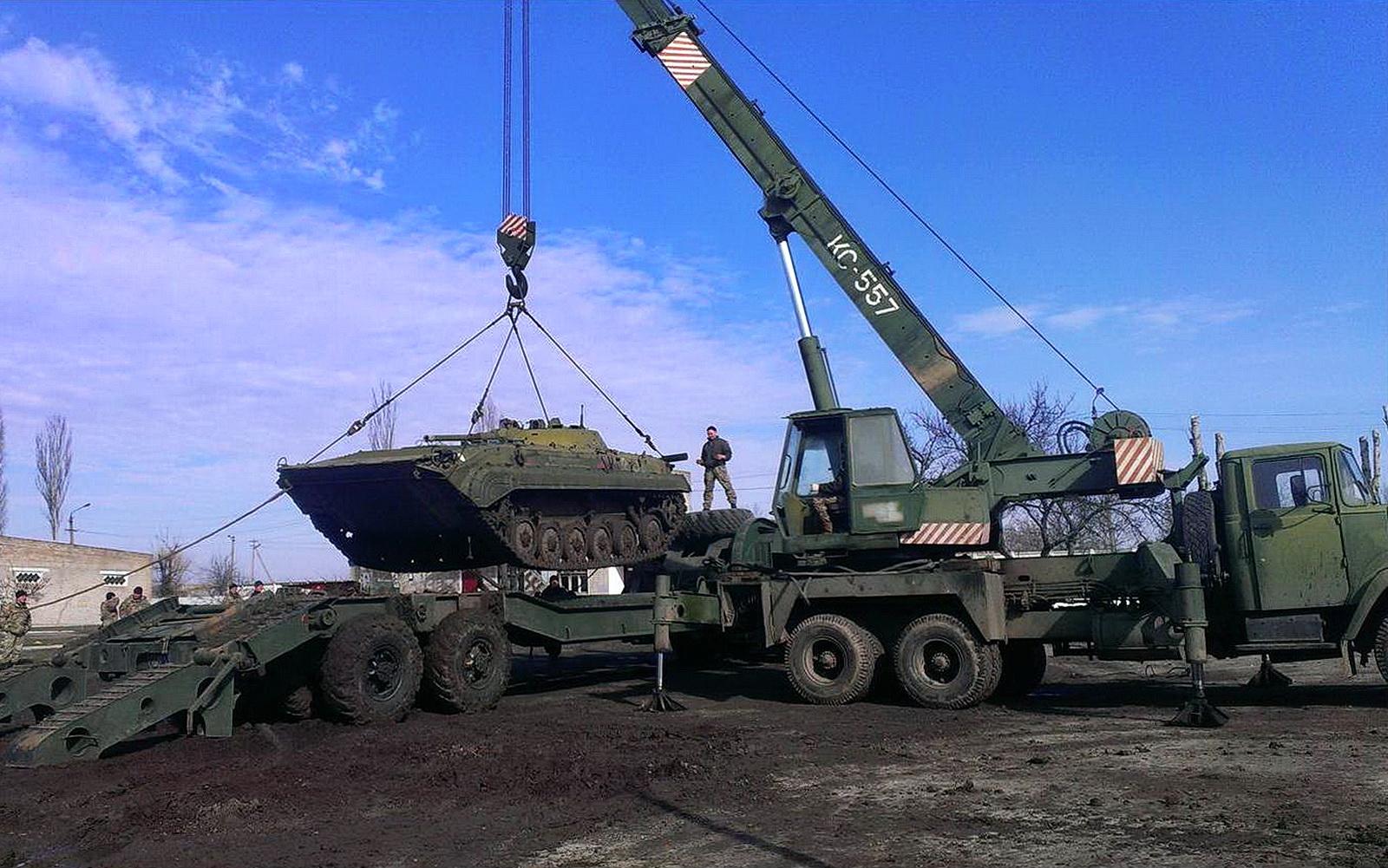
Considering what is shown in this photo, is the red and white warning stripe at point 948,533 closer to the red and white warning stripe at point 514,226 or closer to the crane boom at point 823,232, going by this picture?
the crane boom at point 823,232

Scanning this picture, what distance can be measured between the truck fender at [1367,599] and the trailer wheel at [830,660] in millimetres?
4508

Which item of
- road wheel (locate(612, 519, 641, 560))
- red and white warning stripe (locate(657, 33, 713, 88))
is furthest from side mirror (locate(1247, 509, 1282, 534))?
red and white warning stripe (locate(657, 33, 713, 88))

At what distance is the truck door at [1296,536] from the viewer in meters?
A: 10.7

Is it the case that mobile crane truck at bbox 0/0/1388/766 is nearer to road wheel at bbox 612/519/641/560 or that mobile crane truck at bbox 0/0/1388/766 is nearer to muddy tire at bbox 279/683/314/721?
muddy tire at bbox 279/683/314/721

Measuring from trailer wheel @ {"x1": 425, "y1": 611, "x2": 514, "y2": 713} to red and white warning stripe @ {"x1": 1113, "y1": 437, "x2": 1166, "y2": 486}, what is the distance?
704cm

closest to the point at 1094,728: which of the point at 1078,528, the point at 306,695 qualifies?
the point at 306,695

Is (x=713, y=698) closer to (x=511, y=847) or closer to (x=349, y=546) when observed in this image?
(x=349, y=546)

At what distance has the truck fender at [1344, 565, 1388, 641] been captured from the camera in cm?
1029

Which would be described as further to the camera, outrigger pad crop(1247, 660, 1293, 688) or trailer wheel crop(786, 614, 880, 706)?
outrigger pad crop(1247, 660, 1293, 688)

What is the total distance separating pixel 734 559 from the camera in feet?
45.3

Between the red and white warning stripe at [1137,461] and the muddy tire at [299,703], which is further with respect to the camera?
the red and white warning stripe at [1137,461]

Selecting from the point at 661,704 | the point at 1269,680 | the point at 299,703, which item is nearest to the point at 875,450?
the point at 661,704

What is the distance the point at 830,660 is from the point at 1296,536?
15.7 feet

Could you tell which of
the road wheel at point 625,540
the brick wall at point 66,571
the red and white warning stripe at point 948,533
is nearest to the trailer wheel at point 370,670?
the road wheel at point 625,540
